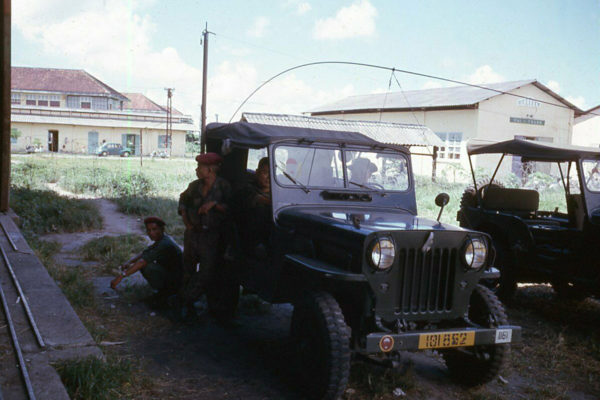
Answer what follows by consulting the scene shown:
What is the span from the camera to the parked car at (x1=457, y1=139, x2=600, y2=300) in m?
5.98

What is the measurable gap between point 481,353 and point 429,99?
25.8m

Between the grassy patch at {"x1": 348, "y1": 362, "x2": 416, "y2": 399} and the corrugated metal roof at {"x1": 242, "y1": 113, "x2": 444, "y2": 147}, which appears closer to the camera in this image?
the grassy patch at {"x1": 348, "y1": 362, "x2": 416, "y2": 399}

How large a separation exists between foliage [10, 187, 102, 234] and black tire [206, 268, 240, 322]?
549 cm

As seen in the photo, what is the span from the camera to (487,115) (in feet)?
83.8

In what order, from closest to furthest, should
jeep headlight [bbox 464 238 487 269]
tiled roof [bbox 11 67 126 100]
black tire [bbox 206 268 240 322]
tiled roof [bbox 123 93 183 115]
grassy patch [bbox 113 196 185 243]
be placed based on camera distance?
jeep headlight [bbox 464 238 487 269], black tire [bbox 206 268 240 322], grassy patch [bbox 113 196 185 243], tiled roof [bbox 11 67 126 100], tiled roof [bbox 123 93 183 115]

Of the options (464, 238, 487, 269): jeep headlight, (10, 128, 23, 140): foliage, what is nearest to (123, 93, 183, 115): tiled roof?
(10, 128, 23, 140): foliage

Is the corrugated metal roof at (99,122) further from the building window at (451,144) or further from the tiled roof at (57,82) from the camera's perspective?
the building window at (451,144)

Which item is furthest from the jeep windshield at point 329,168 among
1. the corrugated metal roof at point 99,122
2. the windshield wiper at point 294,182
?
the corrugated metal roof at point 99,122

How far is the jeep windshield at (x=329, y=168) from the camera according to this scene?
15.7 ft

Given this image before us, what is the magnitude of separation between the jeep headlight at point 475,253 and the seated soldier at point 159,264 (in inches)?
132

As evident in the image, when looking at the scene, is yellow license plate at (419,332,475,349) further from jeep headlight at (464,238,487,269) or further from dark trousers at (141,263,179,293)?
dark trousers at (141,263,179,293)

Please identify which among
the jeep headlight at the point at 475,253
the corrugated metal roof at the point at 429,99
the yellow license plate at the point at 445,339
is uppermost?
the corrugated metal roof at the point at 429,99

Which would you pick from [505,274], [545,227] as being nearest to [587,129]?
[545,227]

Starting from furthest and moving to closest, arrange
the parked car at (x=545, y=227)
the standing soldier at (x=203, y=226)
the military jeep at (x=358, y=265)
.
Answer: the parked car at (x=545, y=227), the standing soldier at (x=203, y=226), the military jeep at (x=358, y=265)
